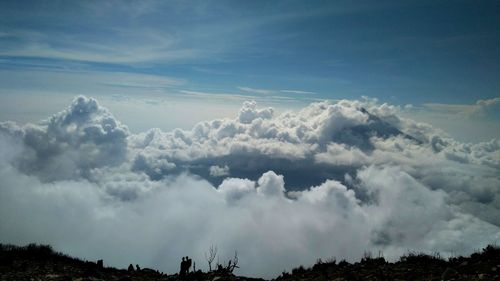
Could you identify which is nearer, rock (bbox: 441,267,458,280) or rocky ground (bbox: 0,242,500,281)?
rock (bbox: 441,267,458,280)

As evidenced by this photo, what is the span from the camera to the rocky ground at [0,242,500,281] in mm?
15994

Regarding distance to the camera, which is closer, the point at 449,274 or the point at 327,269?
the point at 449,274

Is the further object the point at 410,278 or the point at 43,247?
the point at 43,247

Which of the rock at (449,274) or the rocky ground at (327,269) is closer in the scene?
the rock at (449,274)

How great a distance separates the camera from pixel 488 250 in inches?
721

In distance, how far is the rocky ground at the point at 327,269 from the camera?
1599 cm

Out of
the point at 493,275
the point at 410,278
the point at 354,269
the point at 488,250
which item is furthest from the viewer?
the point at 354,269

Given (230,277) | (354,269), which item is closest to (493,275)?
(354,269)

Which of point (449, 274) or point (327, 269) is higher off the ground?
point (449, 274)

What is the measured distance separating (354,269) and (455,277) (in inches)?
236

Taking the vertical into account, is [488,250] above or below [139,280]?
above

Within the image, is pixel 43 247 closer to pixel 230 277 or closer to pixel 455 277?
pixel 230 277

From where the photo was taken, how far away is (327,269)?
21.3 metres

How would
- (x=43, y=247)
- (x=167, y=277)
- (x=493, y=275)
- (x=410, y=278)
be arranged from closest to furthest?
(x=493, y=275), (x=410, y=278), (x=167, y=277), (x=43, y=247)
